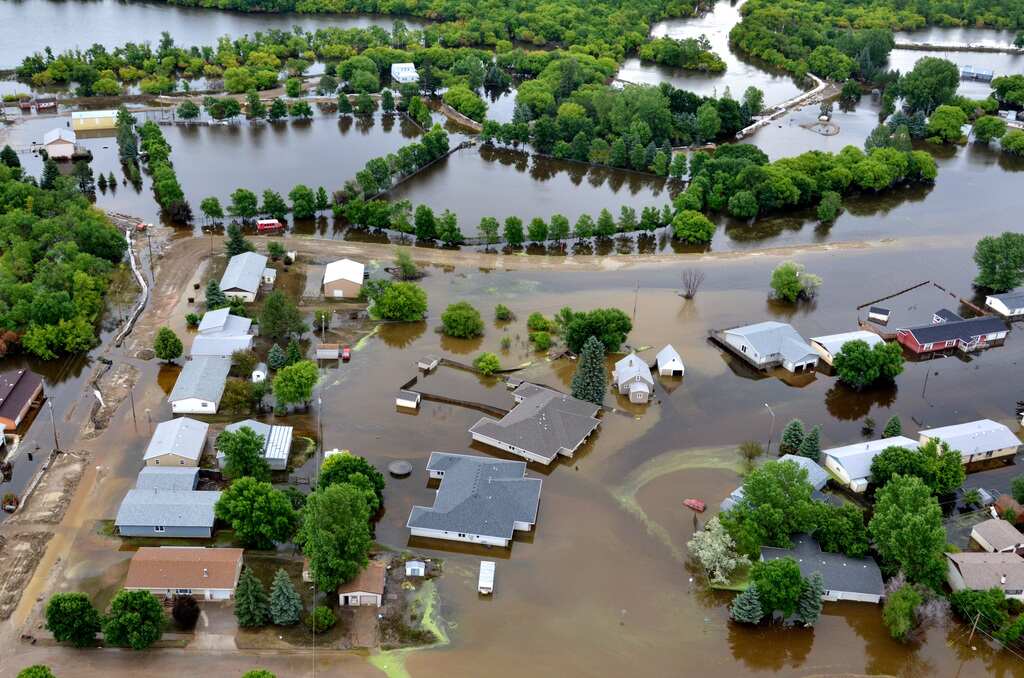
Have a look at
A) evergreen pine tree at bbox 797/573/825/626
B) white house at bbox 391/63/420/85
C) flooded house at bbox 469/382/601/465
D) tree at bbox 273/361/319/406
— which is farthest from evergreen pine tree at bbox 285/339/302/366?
white house at bbox 391/63/420/85

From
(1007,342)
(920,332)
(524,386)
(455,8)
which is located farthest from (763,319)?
(455,8)

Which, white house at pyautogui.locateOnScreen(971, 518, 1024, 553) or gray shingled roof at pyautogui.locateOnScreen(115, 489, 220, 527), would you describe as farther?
white house at pyautogui.locateOnScreen(971, 518, 1024, 553)

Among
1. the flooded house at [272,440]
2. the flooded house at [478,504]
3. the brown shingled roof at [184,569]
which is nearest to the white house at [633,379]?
the flooded house at [478,504]

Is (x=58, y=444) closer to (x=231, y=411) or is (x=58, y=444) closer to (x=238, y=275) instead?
(x=231, y=411)

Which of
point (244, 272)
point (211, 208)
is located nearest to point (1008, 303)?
point (244, 272)

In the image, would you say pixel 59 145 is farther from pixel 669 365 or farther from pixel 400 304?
pixel 669 365

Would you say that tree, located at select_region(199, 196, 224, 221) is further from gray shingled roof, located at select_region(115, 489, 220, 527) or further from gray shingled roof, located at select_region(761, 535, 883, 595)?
gray shingled roof, located at select_region(761, 535, 883, 595)
